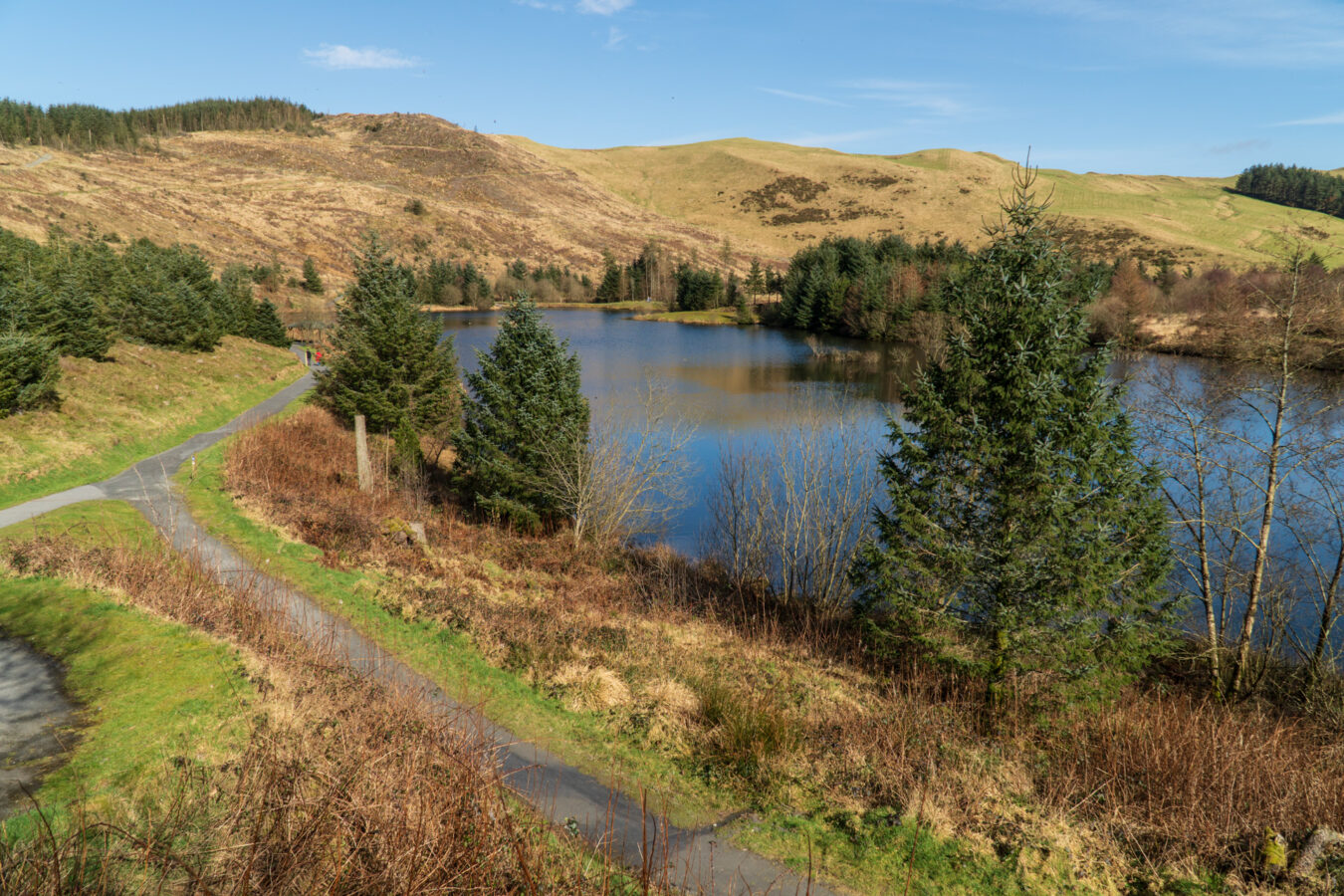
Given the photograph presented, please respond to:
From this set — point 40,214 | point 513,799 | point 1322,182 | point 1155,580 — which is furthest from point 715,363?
point 1322,182

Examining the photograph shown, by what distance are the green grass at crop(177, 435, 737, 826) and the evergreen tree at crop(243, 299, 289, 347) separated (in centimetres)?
3599

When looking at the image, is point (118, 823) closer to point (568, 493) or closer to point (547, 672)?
point (547, 672)

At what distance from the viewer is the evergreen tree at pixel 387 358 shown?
2861 centimetres

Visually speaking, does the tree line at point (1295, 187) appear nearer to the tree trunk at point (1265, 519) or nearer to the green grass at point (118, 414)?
the tree trunk at point (1265, 519)

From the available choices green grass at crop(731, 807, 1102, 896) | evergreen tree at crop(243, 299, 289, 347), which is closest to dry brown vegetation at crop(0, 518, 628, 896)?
green grass at crop(731, 807, 1102, 896)

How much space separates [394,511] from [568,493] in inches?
211

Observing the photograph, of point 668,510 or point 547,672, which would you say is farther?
point 668,510

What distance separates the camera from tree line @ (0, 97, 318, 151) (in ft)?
420

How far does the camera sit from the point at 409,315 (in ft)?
96.9

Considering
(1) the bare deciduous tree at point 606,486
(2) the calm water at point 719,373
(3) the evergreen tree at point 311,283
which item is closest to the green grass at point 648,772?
(1) the bare deciduous tree at point 606,486

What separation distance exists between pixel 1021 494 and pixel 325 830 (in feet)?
34.2

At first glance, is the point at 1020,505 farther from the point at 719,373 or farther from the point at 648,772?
the point at 719,373

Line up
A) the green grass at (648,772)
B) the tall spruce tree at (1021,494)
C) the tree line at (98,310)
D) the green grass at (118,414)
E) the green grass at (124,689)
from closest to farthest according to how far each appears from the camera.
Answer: the green grass at (124,689) → the green grass at (648,772) → the tall spruce tree at (1021,494) → the green grass at (118,414) → the tree line at (98,310)

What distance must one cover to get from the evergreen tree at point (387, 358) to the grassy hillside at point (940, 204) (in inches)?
4500
